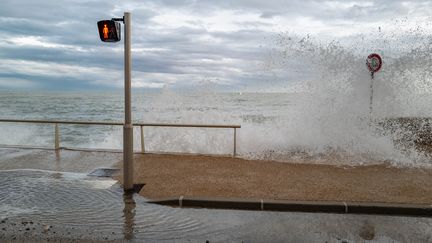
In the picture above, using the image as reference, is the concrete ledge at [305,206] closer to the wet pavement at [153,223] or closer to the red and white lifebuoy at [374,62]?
the wet pavement at [153,223]

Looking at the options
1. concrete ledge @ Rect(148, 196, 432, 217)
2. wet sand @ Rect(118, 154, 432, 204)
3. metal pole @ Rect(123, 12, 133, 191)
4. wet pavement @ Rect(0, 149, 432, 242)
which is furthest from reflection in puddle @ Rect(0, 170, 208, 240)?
wet sand @ Rect(118, 154, 432, 204)

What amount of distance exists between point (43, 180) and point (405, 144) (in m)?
10.1

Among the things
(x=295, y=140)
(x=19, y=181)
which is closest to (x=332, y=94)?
(x=295, y=140)

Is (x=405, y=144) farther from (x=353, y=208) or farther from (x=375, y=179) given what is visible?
(x=353, y=208)

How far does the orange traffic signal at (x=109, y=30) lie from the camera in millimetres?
6301

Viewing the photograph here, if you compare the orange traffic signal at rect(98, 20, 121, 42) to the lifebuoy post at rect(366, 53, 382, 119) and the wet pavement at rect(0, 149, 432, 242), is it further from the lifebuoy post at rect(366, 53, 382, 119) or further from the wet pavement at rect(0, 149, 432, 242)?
the lifebuoy post at rect(366, 53, 382, 119)

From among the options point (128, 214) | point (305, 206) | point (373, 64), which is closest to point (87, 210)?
point (128, 214)

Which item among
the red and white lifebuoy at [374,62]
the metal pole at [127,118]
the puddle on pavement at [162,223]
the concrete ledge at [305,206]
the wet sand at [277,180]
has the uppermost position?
the red and white lifebuoy at [374,62]

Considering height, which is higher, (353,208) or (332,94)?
(332,94)

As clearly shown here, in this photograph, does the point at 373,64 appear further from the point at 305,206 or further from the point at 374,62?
the point at 305,206

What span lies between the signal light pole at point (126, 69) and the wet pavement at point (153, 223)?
39 cm

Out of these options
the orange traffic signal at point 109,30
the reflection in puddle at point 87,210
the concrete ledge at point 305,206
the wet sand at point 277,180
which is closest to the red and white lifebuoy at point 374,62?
the wet sand at point 277,180

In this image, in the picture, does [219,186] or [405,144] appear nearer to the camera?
[219,186]

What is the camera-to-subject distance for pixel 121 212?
18.6 feet
